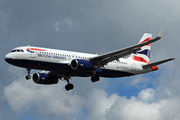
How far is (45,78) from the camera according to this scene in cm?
6381

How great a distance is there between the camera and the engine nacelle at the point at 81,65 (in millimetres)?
55844

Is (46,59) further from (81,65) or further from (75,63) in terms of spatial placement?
(81,65)

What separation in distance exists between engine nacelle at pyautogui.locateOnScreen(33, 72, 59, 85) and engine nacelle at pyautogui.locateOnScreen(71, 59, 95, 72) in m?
9.01

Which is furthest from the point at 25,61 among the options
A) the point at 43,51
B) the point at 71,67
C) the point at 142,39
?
the point at 142,39

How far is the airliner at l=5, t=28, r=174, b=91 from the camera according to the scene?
179 feet

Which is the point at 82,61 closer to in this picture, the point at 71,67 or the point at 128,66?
the point at 71,67

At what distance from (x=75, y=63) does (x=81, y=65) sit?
0.97 metres

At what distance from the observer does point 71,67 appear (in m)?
56.6

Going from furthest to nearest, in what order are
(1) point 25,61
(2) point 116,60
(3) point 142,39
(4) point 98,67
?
(3) point 142,39, (2) point 116,60, (4) point 98,67, (1) point 25,61

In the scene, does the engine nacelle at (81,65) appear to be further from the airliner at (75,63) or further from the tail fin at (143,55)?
the tail fin at (143,55)

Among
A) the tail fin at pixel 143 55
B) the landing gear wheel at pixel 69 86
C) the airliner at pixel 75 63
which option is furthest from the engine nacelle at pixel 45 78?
the tail fin at pixel 143 55

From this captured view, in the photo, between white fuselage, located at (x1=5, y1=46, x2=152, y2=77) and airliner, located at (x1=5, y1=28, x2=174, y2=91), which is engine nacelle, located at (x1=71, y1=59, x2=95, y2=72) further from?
white fuselage, located at (x1=5, y1=46, x2=152, y2=77)

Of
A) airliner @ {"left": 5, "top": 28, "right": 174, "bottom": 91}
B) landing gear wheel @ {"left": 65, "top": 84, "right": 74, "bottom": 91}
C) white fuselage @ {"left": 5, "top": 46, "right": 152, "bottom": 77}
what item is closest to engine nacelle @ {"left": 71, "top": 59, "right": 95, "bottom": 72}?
airliner @ {"left": 5, "top": 28, "right": 174, "bottom": 91}

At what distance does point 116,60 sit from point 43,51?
44.2 ft
